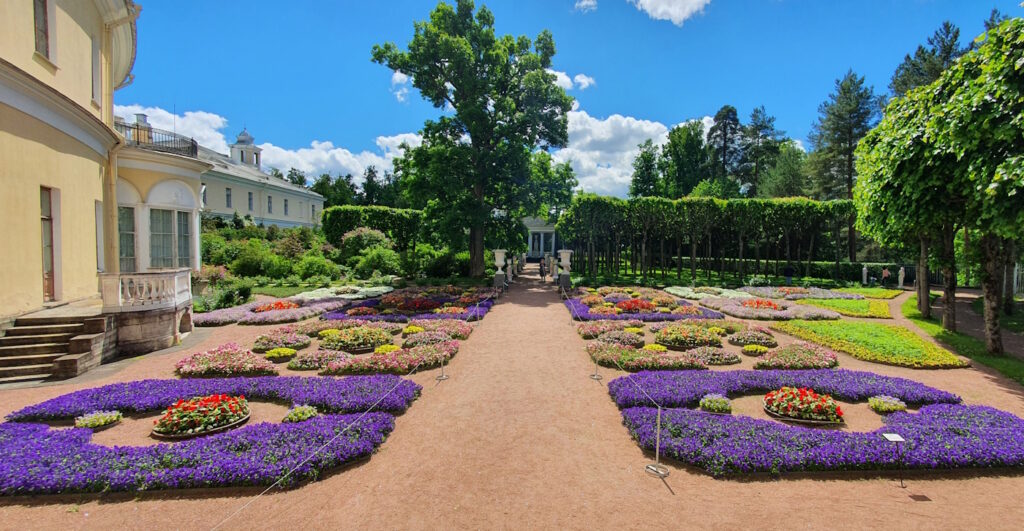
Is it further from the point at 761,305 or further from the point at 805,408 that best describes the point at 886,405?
the point at 761,305

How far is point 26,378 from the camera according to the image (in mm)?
9719

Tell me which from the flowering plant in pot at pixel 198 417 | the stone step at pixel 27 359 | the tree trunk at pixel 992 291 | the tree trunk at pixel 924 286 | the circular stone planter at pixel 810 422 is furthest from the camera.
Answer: the tree trunk at pixel 924 286

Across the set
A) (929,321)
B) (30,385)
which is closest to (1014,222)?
(929,321)

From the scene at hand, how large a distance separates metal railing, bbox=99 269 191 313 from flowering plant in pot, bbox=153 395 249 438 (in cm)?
578

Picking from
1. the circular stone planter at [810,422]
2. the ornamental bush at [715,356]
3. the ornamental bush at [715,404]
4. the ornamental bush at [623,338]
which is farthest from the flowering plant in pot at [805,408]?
the ornamental bush at [623,338]

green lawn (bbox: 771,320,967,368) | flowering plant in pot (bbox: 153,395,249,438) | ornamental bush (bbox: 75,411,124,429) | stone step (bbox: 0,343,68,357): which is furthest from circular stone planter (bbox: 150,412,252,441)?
green lawn (bbox: 771,320,967,368)

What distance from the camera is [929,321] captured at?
56.8ft

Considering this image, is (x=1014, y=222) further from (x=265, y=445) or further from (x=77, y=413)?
(x=77, y=413)

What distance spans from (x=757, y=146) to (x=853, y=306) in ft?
171

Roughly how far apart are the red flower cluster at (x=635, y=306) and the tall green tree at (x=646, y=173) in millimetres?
43392

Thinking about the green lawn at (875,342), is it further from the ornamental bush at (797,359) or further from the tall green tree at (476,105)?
the tall green tree at (476,105)

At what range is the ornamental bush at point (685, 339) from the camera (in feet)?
44.5

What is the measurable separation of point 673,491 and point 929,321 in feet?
60.2

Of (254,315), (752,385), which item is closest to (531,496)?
(752,385)
